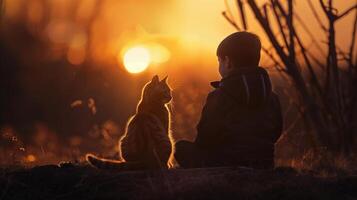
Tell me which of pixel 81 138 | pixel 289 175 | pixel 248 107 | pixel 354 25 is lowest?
pixel 81 138

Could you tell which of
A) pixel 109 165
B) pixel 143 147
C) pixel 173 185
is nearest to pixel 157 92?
pixel 143 147

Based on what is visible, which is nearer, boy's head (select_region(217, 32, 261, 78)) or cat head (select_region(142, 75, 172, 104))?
boy's head (select_region(217, 32, 261, 78))

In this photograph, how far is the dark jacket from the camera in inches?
247

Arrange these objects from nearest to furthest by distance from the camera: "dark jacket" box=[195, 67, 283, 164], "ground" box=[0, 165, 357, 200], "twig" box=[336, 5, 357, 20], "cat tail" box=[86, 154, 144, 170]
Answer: "ground" box=[0, 165, 357, 200] < "cat tail" box=[86, 154, 144, 170] < "dark jacket" box=[195, 67, 283, 164] < "twig" box=[336, 5, 357, 20]

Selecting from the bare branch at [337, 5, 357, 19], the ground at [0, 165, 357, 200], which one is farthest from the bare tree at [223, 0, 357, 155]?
the ground at [0, 165, 357, 200]

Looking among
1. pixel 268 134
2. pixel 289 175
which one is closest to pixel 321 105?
pixel 268 134

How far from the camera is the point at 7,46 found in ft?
65.0

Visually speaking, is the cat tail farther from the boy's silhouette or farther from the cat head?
the cat head

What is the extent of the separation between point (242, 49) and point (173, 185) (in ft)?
6.02

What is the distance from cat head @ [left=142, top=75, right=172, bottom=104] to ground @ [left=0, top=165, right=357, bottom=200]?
48.7 inches

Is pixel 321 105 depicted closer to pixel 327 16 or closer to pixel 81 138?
pixel 327 16

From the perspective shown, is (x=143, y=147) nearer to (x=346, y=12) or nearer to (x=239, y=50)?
(x=239, y=50)

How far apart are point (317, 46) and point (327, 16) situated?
639 millimetres

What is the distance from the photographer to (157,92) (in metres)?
6.83
